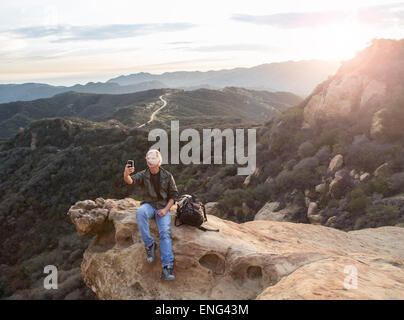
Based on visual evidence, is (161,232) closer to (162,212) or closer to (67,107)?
(162,212)

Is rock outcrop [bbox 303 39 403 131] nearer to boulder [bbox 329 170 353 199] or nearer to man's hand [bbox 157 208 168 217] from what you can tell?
boulder [bbox 329 170 353 199]

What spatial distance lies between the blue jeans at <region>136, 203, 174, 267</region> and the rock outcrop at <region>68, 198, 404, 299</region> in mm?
334

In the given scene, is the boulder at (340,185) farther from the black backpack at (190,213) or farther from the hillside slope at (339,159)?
the black backpack at (190,213)

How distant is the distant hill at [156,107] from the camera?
9206 centimetres

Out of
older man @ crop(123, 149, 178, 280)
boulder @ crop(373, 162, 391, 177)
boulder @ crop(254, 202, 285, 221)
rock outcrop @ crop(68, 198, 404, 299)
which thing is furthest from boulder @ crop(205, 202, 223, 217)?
older man @ crop(123, 149, 178, 280)

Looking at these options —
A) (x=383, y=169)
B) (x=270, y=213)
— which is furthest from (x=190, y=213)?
(x=383, y=169)

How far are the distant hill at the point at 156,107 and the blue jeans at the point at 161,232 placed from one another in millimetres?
63356

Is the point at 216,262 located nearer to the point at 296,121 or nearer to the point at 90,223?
the point at 90,223

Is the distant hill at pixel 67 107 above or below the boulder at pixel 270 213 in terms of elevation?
above

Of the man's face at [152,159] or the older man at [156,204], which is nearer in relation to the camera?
the older man at [156,204]

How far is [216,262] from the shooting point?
238 inches

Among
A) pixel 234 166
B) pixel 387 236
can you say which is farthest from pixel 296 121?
pixel 387 236

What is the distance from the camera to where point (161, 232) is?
5688 millimetres

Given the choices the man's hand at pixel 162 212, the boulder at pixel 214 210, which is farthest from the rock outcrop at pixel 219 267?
the boulder at pixel 214 210
